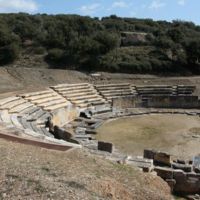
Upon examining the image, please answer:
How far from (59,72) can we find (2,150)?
21.4m

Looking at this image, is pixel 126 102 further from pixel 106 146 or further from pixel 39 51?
pixel 39 51

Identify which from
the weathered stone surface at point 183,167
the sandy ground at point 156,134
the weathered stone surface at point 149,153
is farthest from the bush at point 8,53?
the weathered stone surface at point 183,167

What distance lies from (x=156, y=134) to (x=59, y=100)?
6.99 m

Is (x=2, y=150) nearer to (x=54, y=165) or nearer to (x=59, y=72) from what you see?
(x=54, y=165)

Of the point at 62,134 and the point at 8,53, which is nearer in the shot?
the point at 62,134

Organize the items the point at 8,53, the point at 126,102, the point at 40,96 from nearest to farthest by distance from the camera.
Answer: the point at 40,96, the point at 126,102, the point at 8,53

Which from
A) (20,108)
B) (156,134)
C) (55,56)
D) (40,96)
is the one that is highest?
(55,56)

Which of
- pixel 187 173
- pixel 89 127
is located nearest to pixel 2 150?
pixel 187 173

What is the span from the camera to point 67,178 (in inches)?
376

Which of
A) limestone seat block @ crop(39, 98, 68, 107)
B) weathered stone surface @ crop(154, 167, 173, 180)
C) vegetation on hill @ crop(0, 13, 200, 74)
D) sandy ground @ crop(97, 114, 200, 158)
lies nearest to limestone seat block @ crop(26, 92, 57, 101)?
limestone seat block @ crop(39, 98, 68, 107)

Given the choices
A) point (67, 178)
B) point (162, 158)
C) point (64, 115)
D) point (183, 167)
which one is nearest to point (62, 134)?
point (64, 115)

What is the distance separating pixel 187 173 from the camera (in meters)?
13.6

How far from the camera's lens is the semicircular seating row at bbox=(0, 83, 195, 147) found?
68.2ft

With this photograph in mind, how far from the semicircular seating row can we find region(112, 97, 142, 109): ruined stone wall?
0.44 metres
